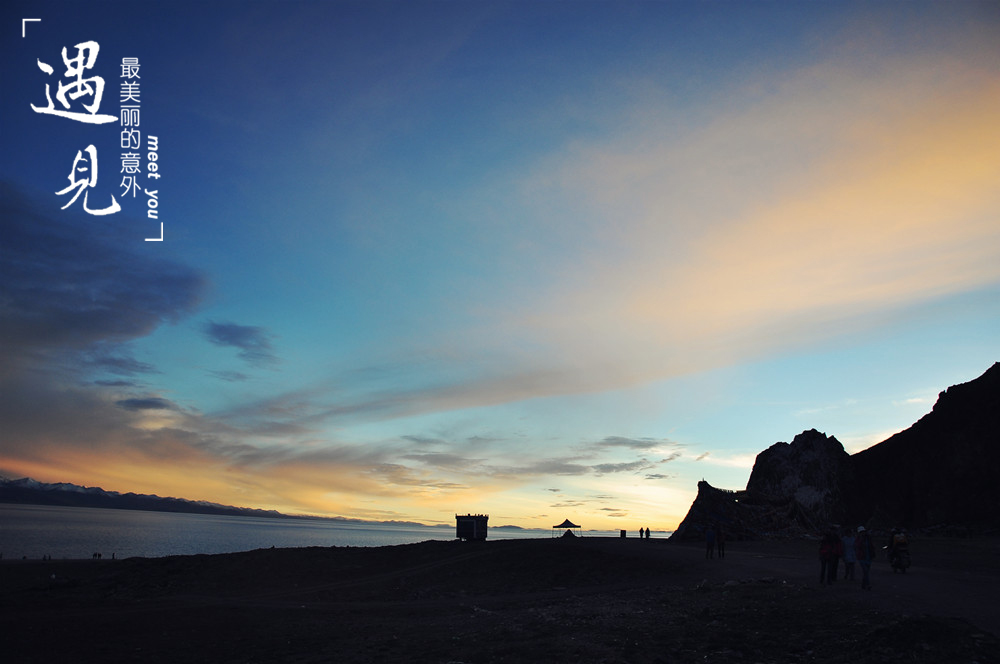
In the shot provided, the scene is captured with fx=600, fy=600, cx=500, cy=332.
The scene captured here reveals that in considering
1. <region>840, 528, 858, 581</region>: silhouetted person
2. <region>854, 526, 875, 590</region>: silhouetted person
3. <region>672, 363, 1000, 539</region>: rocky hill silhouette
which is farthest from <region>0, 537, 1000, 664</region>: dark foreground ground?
<region>672, 363, 1000, 539</region>: rocky hill silhouette

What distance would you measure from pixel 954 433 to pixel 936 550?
27.3m

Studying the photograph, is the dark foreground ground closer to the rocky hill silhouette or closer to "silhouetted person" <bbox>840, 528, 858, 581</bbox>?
"silhouetted person" <bbox>840, 528, 858, 581</bbox>

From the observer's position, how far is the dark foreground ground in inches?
616

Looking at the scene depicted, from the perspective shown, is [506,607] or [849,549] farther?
[506,607]

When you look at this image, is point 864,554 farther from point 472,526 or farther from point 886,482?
point 886,482

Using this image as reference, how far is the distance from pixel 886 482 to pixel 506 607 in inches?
2158

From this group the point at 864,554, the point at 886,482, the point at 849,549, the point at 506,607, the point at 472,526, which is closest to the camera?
the point at 864,554

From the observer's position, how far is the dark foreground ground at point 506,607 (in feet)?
51.3

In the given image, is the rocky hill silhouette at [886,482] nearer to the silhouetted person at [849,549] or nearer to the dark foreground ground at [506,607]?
the dark foreground ground at [506,607]

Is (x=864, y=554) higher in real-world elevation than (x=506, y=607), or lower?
higher

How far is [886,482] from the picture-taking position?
6294 cm

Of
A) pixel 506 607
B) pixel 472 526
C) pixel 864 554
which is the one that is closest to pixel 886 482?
pixel 472 526

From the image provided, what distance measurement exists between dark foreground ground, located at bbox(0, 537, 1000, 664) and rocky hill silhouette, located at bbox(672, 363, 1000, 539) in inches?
344

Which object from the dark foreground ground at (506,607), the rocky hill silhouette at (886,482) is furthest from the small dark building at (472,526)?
the rocky hill silhouette at (886,482)
